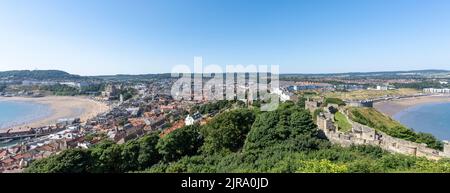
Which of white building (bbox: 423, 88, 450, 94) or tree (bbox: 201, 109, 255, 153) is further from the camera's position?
white building (bbox: 423, 88, 450, 94)

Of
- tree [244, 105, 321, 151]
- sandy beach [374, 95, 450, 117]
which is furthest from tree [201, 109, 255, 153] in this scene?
sandy beach [374, 95, 450, 117]

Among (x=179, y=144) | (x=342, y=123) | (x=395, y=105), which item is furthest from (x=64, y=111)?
(x=395, y=105)

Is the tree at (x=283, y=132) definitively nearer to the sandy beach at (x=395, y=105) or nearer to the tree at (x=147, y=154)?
the tree at (x=147, y=154)

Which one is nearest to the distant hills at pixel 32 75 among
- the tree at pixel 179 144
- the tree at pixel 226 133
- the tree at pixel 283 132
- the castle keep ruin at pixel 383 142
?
the tree at pixel 179 144

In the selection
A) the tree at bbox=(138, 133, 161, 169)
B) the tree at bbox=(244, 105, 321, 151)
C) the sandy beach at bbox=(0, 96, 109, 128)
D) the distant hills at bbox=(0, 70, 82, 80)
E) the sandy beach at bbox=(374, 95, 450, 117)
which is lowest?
the sandy beach at bbox=(0, 96, 109, 128)

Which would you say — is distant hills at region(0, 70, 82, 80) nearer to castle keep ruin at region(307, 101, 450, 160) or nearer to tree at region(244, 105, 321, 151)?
tree at region(244, 105, 321, 151)
